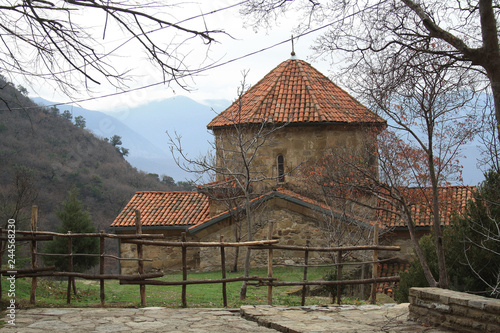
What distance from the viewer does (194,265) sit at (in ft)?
69.5

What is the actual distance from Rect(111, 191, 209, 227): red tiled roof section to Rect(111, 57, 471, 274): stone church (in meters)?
0.05

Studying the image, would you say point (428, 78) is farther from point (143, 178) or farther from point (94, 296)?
point (143, 178)

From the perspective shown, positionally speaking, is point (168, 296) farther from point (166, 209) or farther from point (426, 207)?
point (166, 209)

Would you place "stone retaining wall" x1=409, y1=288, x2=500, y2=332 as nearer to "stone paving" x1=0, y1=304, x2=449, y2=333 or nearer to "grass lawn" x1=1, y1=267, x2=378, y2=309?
"stone paving" x1=0, y1=304, x2=449, y2=333

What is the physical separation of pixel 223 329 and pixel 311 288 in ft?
31.0

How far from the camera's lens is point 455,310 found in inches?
258

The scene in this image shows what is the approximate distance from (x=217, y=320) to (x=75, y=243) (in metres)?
19.2

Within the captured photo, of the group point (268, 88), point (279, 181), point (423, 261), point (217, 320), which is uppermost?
point (268, 88)

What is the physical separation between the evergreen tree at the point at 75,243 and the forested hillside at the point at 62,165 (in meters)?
11.3

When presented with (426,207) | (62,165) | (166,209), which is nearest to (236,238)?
(166,209)

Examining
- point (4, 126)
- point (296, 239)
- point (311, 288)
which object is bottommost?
point (311, 288)

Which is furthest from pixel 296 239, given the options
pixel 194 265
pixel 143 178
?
pixel 143 178

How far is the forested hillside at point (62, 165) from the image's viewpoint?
43.5 metres

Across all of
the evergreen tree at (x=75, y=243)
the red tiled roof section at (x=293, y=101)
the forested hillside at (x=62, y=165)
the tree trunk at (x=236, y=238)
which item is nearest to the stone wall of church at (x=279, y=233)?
the tree trunk at (x=236, y=238)
